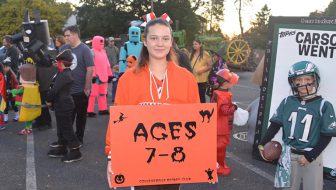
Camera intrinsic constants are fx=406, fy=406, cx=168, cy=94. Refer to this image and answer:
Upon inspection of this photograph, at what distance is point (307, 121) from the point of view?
127 inches

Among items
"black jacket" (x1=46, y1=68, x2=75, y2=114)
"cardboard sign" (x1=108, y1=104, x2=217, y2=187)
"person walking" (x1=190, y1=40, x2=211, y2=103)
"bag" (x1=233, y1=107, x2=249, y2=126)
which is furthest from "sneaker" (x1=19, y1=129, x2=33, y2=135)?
"cardboard sign" (x1=108, y1=104, x2=217, y2=187)

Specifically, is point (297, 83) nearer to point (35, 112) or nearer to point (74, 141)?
point (74, 141)

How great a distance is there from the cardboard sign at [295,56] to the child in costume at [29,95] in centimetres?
411

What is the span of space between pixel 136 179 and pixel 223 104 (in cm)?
271

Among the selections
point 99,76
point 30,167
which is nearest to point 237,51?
point 99,76

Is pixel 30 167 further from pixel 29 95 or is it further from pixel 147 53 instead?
pixel 147 53

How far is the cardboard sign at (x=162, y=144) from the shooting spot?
8.02 feet

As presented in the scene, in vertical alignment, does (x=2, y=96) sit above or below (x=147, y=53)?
below

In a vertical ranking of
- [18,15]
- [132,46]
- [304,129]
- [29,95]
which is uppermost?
[18,15]

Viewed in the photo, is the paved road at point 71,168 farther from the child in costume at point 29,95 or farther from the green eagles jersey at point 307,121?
the green eagles jersey at point 307,121

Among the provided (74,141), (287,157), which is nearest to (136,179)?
(287,157)

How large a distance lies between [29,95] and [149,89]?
5.07m

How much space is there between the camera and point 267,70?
4.34m

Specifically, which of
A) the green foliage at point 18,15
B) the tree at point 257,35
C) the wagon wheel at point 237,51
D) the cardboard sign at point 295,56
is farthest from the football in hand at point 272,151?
the green foliage at point 18,15
